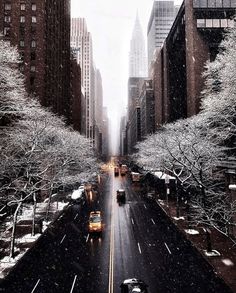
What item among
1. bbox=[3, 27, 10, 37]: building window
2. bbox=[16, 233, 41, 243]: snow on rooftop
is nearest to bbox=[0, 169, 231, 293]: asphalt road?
bbox=[16, 233, 41, 243]: snow on rooftop

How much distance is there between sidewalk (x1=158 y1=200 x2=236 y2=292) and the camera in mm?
18422

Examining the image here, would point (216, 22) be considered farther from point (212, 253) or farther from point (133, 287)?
point (133, 287)

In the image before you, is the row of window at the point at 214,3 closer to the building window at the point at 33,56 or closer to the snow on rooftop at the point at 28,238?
the building window at the point at 33,56

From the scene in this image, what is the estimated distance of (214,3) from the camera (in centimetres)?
5800

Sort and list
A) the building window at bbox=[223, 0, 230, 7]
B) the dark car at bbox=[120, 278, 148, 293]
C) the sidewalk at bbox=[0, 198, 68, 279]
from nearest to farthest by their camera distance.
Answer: the dark car at bbox=[120, 278, 148, 293]
the sidewalk at bbox=[0, 198, 68, 279]
the building window at bbox=[223, 0, 230, 7]

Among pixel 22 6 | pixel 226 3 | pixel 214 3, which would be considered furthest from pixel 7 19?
pixel 226 3

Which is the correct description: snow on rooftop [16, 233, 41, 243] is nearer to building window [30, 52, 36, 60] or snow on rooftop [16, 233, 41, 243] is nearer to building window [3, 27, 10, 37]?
building window [30, 52, 36, 60]

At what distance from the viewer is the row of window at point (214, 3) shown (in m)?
57.3

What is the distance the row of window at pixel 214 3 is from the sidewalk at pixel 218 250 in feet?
138

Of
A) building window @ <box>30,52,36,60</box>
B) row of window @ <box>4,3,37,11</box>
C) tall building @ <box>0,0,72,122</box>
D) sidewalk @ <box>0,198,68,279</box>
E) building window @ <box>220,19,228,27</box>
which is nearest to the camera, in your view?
sidewalk @ <box>0,198,68,279</box>

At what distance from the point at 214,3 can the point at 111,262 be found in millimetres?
53616

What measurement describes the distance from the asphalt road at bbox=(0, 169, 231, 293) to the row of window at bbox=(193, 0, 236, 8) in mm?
42481

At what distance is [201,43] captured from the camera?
56.2 m

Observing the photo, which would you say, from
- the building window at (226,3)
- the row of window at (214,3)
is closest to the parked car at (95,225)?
the row of window at (214,3)
